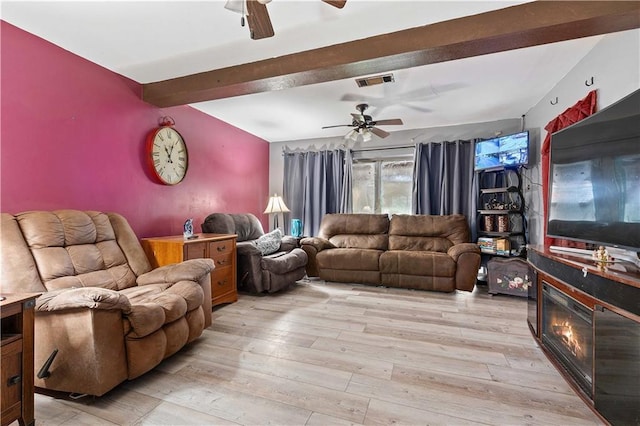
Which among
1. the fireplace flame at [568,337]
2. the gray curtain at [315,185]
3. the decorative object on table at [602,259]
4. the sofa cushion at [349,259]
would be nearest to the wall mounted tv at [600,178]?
the decorative object on table at [602,259]

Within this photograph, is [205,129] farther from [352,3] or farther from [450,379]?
[450,379]

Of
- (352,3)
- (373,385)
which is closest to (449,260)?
(373,385)

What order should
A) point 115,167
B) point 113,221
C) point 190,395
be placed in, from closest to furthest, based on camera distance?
point 190,395, point 113,221, point 115,167

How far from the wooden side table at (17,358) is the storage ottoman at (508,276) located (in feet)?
14.0

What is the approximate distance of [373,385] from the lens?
172 centimetres

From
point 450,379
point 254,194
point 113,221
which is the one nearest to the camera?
point 450,379

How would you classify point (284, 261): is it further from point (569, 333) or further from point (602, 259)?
point (602, 259)

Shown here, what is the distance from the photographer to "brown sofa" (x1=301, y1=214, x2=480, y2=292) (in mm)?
3639

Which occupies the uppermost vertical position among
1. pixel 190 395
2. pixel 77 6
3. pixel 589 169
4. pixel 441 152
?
pixel 77 6

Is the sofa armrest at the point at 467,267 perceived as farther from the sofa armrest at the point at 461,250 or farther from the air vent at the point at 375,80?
the air vent at the point at 375,80

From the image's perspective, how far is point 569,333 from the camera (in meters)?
1.78

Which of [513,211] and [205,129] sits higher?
[205,129]

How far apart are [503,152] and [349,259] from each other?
8.45 ft

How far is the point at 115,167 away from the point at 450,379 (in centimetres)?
334
